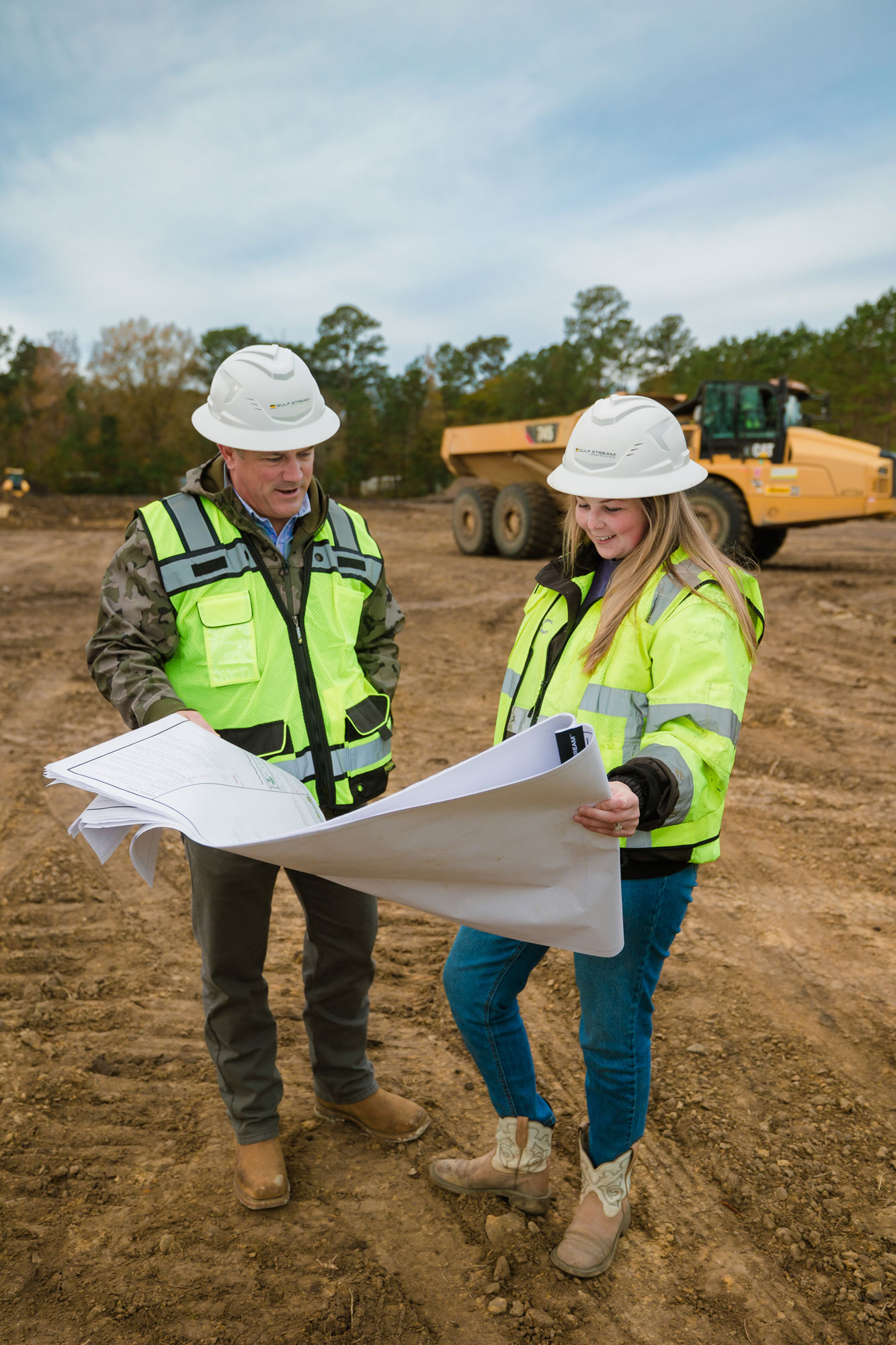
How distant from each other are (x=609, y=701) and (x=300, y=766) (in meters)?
0.84

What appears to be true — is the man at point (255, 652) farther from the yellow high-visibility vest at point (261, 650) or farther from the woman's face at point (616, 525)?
the woman's face at point (616, 525)

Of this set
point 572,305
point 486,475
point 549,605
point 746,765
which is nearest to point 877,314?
point 572,305

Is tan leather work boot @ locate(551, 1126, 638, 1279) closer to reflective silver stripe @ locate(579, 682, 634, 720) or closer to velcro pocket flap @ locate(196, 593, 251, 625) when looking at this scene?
reflective silver stripe @ locate(579, 682, 634, 720)

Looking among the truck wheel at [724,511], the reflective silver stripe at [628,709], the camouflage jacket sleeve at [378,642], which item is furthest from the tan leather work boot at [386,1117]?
the truck wheel at [724,511]

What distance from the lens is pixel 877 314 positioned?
3706 cm

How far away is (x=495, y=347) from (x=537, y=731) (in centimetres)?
4988

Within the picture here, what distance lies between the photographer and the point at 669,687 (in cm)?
A: 188

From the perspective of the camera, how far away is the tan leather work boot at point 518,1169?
247 cm

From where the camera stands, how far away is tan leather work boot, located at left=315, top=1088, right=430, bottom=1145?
282 cm

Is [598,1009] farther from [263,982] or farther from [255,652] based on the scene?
[255,652]

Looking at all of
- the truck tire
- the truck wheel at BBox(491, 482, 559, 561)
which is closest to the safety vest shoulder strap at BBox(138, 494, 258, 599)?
the truck wheel at BBox(491, 482, 559, 561)

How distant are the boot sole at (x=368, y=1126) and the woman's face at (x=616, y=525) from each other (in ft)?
6.04

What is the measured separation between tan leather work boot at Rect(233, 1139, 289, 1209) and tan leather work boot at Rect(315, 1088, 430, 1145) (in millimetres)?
297

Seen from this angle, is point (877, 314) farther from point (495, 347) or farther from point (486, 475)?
point (486, 475)
